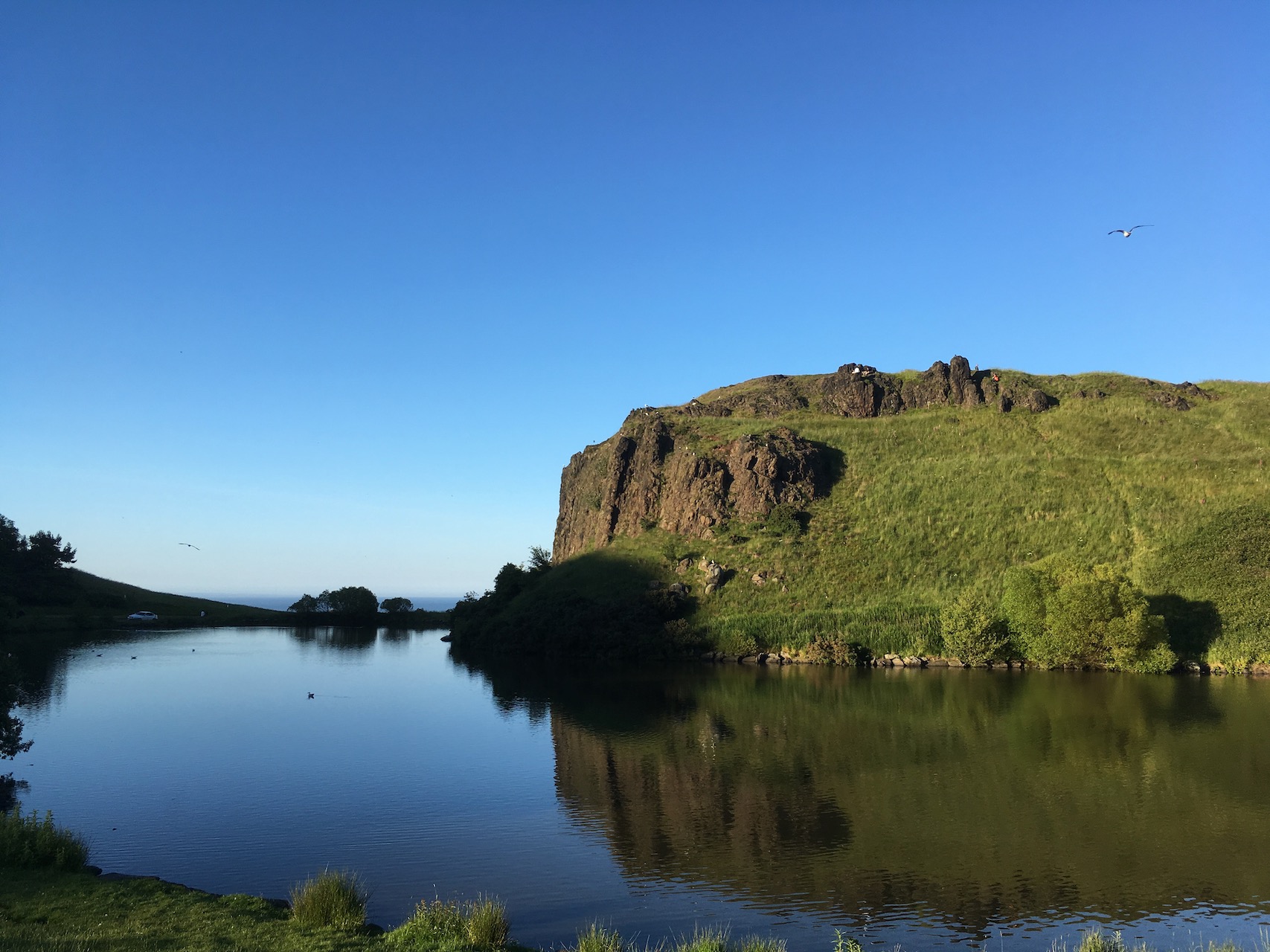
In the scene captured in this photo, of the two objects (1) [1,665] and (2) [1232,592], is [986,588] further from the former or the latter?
(1) [1,665]

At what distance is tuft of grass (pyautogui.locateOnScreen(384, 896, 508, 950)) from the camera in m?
15.8

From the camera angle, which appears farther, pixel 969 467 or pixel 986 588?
pixel 969 467

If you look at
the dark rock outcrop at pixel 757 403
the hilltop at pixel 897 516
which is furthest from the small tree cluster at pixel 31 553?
the dark rock outcrop at pixel 757 403

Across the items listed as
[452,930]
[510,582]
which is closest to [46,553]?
[510,582]

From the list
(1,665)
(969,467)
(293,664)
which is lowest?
(293,664)

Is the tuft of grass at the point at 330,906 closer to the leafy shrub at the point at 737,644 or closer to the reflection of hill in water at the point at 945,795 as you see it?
the reflection of hill in water at the point at 945,795

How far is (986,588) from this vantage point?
78000 millimetres

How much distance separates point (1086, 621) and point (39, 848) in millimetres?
67668

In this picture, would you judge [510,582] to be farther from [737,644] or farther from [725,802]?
[725,802]

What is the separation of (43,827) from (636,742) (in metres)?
26.9

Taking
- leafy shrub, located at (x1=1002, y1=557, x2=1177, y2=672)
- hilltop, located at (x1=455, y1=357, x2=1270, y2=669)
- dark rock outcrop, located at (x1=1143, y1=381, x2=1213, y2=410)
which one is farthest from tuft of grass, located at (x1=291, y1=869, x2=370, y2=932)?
dark rock outcrop, located at (x1=1143, y1=381, x2=1213, y2=410)

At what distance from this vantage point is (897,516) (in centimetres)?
9506

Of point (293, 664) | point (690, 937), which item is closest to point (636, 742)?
point (690, 937)

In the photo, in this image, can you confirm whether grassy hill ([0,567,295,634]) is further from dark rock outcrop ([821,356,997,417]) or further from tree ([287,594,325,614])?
dark rock outcrop ([821,356,997,417])
